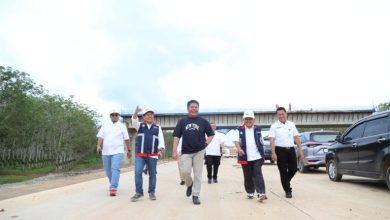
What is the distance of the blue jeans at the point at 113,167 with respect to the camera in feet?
31.8

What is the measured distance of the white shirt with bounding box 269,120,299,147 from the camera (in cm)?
911

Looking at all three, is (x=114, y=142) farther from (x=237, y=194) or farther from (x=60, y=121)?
(x=60, y=121)

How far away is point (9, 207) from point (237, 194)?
4658 millimetres

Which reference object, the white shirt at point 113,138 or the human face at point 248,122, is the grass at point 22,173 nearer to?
the white shirt at point 113,138

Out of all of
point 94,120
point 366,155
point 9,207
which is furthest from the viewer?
point 94,120

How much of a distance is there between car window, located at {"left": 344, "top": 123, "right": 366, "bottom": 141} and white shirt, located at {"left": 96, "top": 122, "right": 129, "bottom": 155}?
5930 millimetres

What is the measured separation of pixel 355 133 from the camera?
38.7 feet

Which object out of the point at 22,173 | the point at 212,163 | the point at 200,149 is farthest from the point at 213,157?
the point at 22,173

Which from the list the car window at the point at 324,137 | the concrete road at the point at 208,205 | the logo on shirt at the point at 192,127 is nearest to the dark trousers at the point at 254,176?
the concrete road at the point at 208,205

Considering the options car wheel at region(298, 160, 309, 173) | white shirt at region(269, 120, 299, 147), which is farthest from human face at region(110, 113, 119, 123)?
car wheel at region(298, 160, 309, 173)

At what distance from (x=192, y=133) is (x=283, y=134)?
2024 millimetres

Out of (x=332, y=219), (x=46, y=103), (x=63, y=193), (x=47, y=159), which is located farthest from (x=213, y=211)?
(x=47, y=159)

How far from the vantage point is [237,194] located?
991 cm

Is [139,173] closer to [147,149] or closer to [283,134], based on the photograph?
[147,149]
